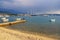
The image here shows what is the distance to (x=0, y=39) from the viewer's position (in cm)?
1288

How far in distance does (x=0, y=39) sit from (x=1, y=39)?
88mm

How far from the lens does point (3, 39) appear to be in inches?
508

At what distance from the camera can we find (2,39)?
1289 cm

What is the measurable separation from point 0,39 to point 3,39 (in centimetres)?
27

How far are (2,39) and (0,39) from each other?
177 millimetres

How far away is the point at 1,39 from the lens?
12898 millimetres

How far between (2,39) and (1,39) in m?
0.09

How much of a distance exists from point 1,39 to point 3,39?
180 millimetres
